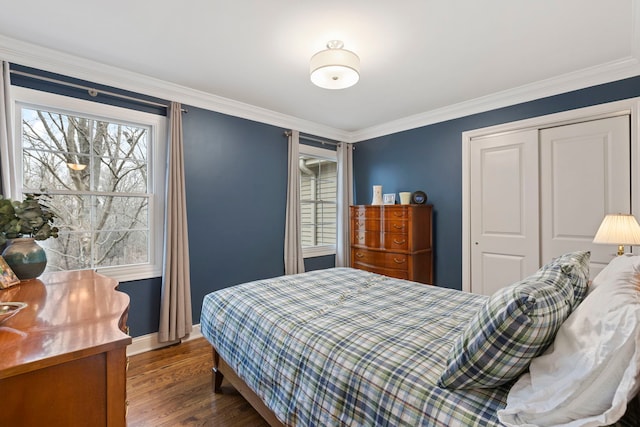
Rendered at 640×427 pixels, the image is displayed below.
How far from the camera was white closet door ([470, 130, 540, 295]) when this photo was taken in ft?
9.98

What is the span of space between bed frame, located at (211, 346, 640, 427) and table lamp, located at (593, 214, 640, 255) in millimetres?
1829

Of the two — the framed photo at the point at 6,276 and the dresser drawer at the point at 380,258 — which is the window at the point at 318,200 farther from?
the framed photo at the point at 6,276

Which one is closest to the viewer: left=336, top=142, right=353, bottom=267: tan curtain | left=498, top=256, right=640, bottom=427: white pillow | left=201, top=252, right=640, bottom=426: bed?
left=498, top=256, right=640, bottom=427: white pillow

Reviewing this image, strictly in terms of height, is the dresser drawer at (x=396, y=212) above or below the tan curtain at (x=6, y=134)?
below

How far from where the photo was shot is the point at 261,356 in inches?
61.9

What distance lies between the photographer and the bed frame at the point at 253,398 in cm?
80

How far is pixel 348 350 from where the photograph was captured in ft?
4.17

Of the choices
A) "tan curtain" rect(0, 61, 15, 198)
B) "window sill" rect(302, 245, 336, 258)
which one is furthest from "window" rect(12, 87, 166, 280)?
"window sill" rect(302, 245, 336, 258)

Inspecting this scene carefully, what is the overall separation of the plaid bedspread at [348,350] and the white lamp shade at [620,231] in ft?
3.71

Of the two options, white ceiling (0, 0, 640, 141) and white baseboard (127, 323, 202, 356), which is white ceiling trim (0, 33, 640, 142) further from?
white baseboard (127, 323, 202, 356)

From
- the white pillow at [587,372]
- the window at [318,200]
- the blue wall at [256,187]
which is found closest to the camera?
the white pillow at [587,372]

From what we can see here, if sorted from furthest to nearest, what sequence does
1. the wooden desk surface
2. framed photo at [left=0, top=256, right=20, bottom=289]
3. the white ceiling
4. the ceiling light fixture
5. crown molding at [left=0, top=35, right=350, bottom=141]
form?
crown molding at [left=0, top=35, right=350, bottom=141] < the ceiling light fixture < the white ceiling < framed photo at [left=0, top=256, right=20, bottom=289] < the wooden desk surface

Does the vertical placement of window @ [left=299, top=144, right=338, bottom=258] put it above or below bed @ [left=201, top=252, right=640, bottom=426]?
above

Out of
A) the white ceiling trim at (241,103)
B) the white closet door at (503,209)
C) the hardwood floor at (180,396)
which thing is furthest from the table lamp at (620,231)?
the hardwood floor at (180,396)
